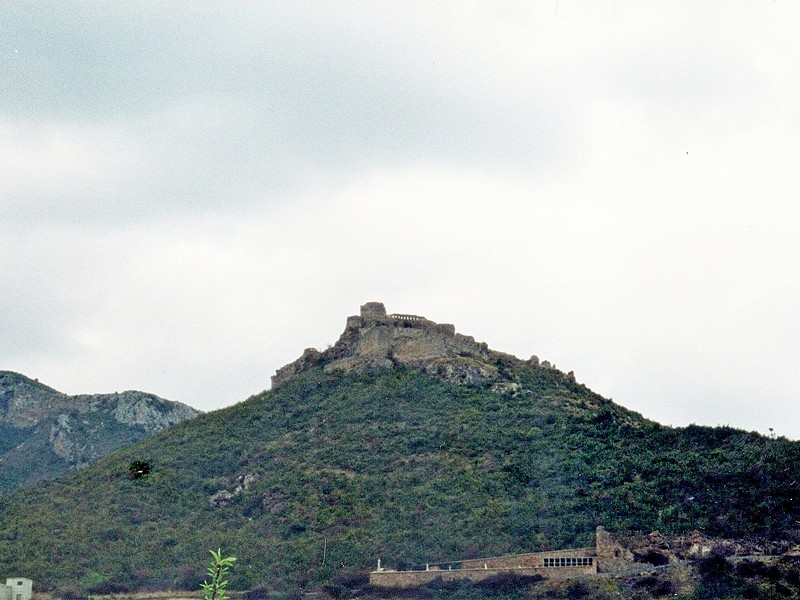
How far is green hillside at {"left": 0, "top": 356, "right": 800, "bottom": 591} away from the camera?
6512 cm

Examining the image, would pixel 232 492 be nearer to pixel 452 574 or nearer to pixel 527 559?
pixel 452 574

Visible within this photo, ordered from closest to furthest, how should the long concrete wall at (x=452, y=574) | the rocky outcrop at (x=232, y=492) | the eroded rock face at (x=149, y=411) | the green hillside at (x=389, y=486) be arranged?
the long concrete wall at (x=452, y=574), the green hillside at (x=389, y=486), the rocky outcrop at (x=232, y=492), the eroded rock face at (x=149, y=411)

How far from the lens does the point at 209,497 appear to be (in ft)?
247

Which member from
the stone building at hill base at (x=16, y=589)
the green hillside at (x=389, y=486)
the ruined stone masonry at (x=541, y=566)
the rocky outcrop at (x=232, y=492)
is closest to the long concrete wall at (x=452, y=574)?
the ruined stone masonry at (x=541, y=566)

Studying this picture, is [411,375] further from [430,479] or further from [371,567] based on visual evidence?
[371,567]

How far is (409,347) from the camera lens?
282ft

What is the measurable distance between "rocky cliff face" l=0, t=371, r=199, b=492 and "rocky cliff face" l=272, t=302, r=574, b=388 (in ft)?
110

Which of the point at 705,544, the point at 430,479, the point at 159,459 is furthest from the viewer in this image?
the point at 159,459

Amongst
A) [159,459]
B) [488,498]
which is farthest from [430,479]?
[159,459]

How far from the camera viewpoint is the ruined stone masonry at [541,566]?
201 ft

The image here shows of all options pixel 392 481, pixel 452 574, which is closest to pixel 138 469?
pixel 392 481

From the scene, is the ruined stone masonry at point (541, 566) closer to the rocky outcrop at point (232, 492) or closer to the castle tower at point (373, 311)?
the rocky outcrop at point (232, 492)

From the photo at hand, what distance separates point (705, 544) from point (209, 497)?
97.1ft

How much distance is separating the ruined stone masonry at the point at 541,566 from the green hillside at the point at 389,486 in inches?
40.3
